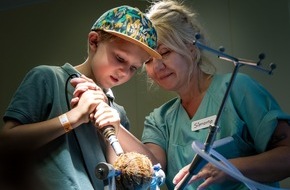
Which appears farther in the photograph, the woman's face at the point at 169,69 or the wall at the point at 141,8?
the wall at the point at 141,8

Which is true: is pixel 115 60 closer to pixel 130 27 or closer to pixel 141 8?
pixel 130 27

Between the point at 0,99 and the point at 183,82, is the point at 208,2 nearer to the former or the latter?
the point at 183,82

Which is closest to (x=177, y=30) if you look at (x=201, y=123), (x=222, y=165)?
(x=201, y=123)

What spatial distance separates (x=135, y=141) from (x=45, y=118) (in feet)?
1.05

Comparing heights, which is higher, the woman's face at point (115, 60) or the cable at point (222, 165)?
the woman's face at point (115, 60)

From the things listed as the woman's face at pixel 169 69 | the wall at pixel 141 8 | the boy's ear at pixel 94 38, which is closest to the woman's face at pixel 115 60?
the boy's ear at pixel 94 38

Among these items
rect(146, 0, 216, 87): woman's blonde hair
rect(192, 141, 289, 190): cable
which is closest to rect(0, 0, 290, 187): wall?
rect(146, 0, 216, 87): woman's blonde hair

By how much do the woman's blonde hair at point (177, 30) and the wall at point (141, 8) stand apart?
274 mm

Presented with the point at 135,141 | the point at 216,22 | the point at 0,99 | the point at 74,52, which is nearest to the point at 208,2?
the point at 216,22

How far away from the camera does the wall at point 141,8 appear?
1.52 m

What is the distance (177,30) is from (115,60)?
0.40 metres

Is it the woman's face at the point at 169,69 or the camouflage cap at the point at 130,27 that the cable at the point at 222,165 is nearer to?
the camouflage cap at the point at 130,27

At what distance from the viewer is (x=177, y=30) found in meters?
1.19

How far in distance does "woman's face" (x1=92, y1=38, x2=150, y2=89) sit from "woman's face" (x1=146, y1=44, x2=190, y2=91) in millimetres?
294
